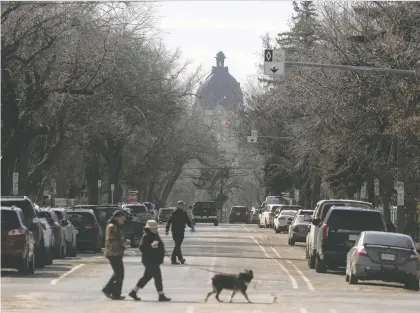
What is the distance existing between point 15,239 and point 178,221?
7.16 m

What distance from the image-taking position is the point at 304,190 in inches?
3644

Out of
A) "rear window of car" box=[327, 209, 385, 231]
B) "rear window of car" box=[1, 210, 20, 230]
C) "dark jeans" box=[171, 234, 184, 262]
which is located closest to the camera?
"rear window of car" box=[1, 210, 20, 230]

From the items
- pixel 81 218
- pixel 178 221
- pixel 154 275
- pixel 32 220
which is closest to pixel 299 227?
pixel 81 218

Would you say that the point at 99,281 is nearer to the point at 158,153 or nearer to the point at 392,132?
the point at 392,132

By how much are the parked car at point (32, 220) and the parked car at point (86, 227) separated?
11.6 metres

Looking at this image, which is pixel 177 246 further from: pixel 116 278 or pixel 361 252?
pixel 116 278

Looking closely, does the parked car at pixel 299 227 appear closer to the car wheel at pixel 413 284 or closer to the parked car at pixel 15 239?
the car wheel at pixel 413 284

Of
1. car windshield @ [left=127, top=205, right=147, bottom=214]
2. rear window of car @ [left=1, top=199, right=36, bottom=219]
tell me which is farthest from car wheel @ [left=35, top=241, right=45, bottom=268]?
car windshield @ [left=127, top=205, right=147, bottom=214]

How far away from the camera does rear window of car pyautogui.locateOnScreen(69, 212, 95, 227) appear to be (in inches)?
1860

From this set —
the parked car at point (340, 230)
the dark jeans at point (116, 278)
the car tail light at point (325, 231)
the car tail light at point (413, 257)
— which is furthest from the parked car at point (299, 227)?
the dark jeans at point (116, 278)

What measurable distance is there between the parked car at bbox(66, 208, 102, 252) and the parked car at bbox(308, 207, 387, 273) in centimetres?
1317

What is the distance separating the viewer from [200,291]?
27125 millimetres

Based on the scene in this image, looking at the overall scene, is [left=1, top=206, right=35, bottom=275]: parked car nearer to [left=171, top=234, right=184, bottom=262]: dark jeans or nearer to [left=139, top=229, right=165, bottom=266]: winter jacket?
[left=171, top=234, right=184, bottom=262]: dark jeans

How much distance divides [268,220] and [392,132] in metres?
47.9
